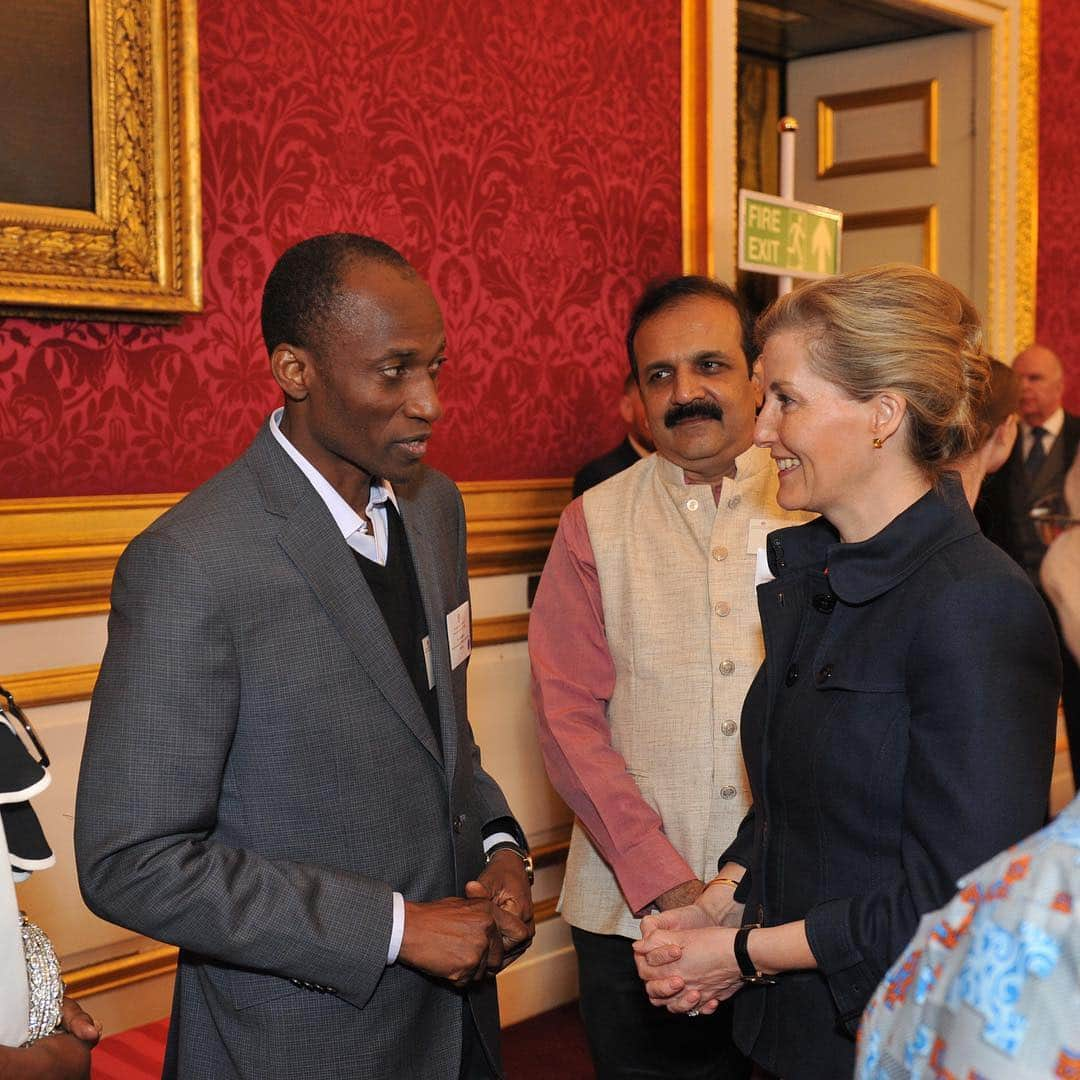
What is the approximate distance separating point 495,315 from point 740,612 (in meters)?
1.63

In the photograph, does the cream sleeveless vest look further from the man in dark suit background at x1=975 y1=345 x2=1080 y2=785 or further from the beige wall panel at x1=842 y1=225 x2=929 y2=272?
the beige wall panel at x1=842 y1=225 x2=929 y2=272

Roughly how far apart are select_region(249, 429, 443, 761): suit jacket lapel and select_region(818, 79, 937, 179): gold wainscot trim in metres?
4.47

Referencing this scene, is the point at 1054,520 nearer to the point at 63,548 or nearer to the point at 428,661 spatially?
the point at 428,661

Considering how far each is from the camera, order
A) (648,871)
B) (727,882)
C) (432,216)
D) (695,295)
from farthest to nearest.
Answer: (432,216), (695,295), (648,871), (727,882)

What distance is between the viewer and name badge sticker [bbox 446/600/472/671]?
6.17ft

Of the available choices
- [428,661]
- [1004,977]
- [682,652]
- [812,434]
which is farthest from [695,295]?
[1004,977]

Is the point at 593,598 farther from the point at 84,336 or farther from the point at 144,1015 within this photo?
the point at 144,1015

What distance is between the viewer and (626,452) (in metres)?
Answer: 3.75

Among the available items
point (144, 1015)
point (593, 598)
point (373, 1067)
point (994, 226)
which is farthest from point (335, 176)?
point (994, 226)

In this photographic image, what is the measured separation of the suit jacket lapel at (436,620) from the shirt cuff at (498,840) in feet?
0.77

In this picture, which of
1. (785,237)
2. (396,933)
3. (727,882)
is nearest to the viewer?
(396,933)

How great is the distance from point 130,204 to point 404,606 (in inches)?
56.1

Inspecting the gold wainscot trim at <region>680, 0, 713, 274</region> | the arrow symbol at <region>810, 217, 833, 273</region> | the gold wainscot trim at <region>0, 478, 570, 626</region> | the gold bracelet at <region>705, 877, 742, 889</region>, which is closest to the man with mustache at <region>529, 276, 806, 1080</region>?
the gold bracelet at <region>705, 877, 742, 889</region>

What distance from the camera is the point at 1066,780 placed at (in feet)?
17.4
